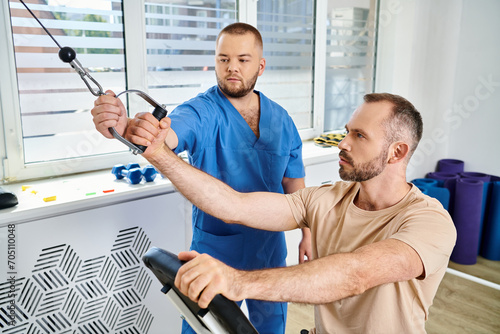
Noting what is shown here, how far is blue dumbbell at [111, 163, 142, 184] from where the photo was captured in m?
1.94

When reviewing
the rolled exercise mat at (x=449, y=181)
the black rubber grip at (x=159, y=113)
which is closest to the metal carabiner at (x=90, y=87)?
the black rubber grip at (x=159, y=113)

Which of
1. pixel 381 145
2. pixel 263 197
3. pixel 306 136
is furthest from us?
pixel 306 136

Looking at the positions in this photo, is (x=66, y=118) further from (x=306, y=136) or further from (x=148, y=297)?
(x=306, y=136)

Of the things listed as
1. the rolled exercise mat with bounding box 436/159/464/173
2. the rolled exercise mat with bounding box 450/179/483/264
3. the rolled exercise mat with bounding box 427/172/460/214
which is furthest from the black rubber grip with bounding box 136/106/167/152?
the rolled exercise mat with bounding box 436/159/464/173

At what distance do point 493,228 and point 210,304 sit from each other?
9.94ft

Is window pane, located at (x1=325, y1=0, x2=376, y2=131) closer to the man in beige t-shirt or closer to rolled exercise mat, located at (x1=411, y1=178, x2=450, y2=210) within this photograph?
rolled exercise mat, located at (x1=411, y1=178, x2=450, y2=210)

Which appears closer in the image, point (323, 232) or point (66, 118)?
point (323, 232)

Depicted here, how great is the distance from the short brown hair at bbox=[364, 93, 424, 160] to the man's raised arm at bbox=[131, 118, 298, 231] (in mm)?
401

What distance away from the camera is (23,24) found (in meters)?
1.85

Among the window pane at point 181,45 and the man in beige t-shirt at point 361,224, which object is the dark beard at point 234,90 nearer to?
the man in beige t-shirt at point 361,224

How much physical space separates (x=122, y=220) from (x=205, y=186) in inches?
25.9

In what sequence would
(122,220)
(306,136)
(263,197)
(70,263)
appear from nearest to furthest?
(263,197), (70,263), (122,220), (306,136)

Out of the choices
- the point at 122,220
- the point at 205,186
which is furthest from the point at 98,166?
the point at 205,186

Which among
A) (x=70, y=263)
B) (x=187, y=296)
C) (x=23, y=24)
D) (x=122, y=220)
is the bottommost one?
(x=70, y=263)
